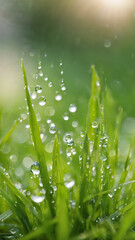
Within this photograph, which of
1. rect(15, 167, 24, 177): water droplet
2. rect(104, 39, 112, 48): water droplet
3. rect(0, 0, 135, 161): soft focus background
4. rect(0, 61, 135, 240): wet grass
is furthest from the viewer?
rect(104, 39, 112, 48): water droplet

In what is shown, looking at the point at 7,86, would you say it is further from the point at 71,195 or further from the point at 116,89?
the point at 71,195

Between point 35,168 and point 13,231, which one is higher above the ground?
point 35,168

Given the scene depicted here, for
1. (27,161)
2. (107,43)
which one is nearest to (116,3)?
(107,43)

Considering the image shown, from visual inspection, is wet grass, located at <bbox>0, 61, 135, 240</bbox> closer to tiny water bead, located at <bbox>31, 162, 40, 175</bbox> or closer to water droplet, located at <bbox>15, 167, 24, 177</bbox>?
tiny water bead, located at <bbox>31, 162, 40, 175</bbox>

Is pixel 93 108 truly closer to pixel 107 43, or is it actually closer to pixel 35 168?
pixel 35 168

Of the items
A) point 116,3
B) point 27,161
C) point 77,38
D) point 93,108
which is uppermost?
point 116,3

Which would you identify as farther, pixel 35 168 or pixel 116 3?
pixel 116 3

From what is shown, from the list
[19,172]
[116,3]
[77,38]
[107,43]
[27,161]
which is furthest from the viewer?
[77,38]

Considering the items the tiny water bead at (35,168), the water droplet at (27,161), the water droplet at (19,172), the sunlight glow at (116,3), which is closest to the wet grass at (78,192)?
the tiny water bead at (35,168)

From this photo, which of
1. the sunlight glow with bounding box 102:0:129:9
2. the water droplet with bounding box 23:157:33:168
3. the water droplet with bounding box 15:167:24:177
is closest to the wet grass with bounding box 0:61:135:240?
the water droplet with bounding box 15:167:24:177

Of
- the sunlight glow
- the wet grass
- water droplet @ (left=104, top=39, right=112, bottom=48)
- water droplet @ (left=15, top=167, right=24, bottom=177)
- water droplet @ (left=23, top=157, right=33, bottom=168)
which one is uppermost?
the sunlight glow

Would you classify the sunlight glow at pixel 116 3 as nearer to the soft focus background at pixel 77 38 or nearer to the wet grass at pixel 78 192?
the soft focus background at pixel 77 38
